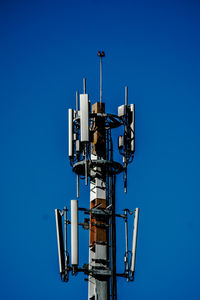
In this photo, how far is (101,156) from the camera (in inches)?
1527

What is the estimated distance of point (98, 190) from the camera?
38.0m

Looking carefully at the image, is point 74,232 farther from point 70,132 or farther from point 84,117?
point 84,117

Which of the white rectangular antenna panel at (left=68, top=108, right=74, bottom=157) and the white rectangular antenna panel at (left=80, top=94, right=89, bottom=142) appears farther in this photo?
the white rectangular antenna panel at (left=68, top=108, right=74, bottom=157)

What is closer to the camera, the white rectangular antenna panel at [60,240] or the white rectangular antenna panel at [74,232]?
the white rectangular antenna panel at [74,232]

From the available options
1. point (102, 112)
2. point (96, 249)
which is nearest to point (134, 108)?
point (102, 112)

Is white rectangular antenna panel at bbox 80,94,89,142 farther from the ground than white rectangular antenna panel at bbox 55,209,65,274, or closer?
farther from the ground

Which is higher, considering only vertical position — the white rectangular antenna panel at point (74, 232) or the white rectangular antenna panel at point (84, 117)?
the white rectangular antenna panel at point (84, 117)

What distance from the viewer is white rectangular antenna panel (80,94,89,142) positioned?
36.8 m

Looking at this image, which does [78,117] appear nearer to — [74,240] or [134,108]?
[134,108]

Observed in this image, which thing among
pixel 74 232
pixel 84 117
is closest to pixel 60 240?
pixel 74 232

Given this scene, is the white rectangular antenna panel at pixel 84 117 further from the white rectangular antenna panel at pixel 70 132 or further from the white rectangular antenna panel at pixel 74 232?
the white rectangular antenna panel at pixel 74 232

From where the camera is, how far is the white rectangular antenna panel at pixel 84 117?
3684 cm

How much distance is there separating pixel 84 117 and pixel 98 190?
3.56m

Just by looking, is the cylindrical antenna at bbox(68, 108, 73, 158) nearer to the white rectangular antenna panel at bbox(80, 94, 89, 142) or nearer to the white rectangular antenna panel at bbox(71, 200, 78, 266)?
the white rectangular antenna panel at bbox(80, 94, 89, 142)
